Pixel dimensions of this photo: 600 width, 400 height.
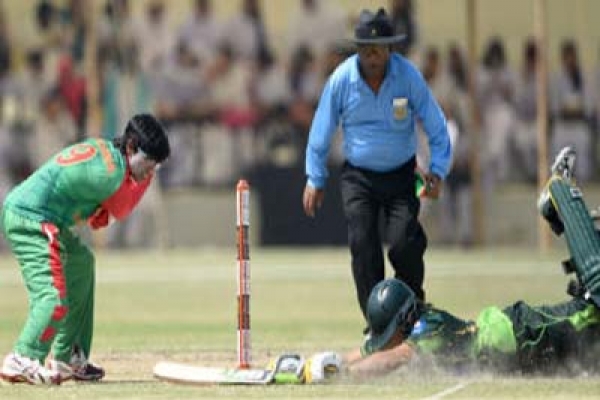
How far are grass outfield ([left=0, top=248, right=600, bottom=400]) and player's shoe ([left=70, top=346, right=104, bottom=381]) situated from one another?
0.15 metres

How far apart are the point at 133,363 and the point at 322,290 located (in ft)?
32.7

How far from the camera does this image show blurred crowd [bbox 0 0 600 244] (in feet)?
117

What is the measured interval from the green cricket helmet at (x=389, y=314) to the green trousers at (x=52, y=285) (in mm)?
1972

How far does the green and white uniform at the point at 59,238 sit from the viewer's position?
13.4m

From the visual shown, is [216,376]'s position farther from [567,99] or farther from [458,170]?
[567,99]

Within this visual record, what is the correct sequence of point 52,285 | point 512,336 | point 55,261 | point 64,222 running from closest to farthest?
point 512,336, point 52,285, point 55,261, point 64,222

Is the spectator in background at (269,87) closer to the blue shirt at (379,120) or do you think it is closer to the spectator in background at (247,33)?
the spectator in background at (247,33)

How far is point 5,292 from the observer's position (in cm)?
2609

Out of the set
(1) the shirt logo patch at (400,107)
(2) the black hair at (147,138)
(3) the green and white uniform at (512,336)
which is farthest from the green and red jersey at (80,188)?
(1) the shirt logo patch at (400,107)

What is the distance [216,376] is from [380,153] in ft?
9.43

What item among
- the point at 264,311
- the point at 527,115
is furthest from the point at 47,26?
the point at 264,311

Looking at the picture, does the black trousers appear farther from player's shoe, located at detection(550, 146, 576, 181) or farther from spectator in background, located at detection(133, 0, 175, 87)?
spectator in background, located at detection(133, 0, 175, 87)

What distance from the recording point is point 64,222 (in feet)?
45.3

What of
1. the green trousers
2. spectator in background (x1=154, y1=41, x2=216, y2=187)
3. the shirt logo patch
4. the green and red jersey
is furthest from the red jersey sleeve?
spectator in background (x1=154, y1=41, x2=216, y2=187)
